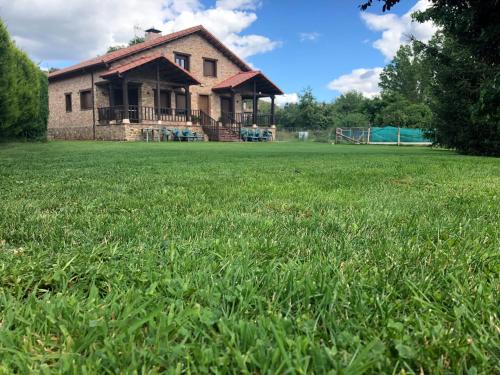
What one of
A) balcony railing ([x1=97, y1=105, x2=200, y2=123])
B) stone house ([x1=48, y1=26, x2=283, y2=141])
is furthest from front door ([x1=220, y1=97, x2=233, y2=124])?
balcony railing ([x1=97, y1=105, x2=200, y2=123])

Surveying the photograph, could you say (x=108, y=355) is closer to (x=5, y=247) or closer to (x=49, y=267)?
(x=49, y=267)

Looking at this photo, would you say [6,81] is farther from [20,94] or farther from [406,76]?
[406,76]

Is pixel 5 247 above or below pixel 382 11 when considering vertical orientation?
below

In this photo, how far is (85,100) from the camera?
27375mm

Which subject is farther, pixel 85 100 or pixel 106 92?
pixel 85 100

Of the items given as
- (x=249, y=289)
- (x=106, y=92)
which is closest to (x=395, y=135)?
(x=106, y=92)

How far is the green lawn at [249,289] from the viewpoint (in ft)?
3.49

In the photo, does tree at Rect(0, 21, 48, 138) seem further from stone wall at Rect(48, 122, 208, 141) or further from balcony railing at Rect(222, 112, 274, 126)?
balcony railing at Rect(222, 112, 274, 126)

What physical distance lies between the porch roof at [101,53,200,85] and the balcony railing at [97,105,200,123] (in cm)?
194

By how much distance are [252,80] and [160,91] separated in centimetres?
668

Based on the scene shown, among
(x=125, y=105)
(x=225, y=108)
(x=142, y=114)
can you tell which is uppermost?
(x=225, y=108)

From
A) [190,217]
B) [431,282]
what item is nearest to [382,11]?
[190,217]

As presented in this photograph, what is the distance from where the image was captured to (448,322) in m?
1.26

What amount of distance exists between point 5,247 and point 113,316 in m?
1.04
